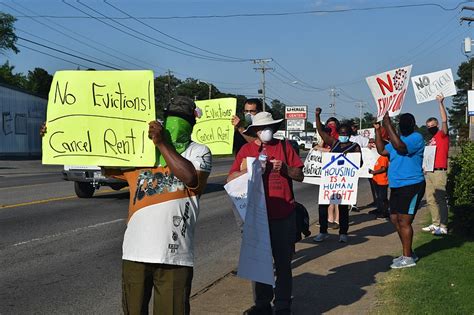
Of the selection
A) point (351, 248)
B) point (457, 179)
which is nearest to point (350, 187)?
point (351, 248)

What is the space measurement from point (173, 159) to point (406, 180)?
447 cm

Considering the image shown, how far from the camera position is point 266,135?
527 cm

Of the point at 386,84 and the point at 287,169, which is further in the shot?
the point at 386,84

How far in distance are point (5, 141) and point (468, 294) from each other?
4063 cm

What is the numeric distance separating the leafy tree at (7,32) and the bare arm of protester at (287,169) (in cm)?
6919

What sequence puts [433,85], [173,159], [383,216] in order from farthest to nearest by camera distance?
[383,216], [433,85], [173,159]

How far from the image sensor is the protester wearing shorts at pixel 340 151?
9.20 metres

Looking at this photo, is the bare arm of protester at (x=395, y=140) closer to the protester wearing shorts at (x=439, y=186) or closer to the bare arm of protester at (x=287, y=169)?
the bare arm of protester at (x=287, y=169)

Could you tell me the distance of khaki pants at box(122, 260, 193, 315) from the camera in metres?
3.68

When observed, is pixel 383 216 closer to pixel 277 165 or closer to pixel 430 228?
pixel 430 228

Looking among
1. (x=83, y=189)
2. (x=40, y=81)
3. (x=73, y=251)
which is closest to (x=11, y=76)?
(x=40, y=81)

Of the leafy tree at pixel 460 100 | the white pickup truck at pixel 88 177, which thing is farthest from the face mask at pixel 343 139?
the leafy tree at pixel 460 100

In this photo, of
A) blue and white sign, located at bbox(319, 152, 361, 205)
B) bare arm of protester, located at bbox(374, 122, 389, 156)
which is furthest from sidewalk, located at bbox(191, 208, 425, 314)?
bare arm of protester, located at bbox(374, 122, 389, 156)

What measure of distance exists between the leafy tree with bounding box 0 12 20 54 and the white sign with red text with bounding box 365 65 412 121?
6726cm
